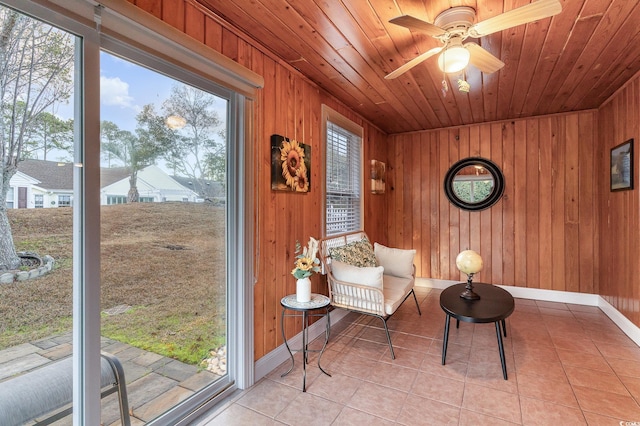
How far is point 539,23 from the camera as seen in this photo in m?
2.00

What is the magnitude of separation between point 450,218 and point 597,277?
1.86 metres

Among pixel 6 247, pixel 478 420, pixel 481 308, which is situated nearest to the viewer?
pixel 6 247

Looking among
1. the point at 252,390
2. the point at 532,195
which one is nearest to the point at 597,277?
the point at 532,195

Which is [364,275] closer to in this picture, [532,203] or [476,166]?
[476,166]

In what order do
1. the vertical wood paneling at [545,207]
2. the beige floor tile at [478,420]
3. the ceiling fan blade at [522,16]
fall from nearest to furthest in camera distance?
the ceiling fan blade at [522,16]
the beige floor tile at [478,420]
the vertical wood paneling at [545,207]

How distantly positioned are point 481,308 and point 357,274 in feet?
3.31

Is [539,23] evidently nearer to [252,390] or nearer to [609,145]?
[609,145]

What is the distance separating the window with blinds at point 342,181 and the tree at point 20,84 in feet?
7.70

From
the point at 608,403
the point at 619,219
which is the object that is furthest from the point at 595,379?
the point at 619,219

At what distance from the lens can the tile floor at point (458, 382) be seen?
1.87 m

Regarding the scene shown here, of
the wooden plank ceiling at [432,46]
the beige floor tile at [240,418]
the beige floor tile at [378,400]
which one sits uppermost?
the wooden plank ceiling at [432,46]

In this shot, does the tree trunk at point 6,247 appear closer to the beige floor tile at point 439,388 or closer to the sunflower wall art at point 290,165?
the sunflower wall art at point 290,165

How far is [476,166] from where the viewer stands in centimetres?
448

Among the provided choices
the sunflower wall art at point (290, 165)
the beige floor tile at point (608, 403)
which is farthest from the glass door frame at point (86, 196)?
the beige floor tile at point (608, 403)
